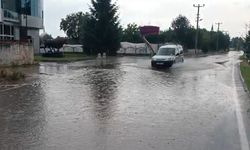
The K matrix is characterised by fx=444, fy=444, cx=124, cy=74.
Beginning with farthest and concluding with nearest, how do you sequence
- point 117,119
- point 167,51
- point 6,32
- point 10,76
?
1. point 6,32
2. point 167,51
3. point 10,76
4. point 117,119

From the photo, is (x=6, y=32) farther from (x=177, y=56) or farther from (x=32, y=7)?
(x=177, y=56)

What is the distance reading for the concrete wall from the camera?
29880 mm

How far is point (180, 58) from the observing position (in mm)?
39094

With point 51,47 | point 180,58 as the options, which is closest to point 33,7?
point 51,47

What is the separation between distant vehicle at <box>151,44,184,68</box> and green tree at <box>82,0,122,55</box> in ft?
66.8

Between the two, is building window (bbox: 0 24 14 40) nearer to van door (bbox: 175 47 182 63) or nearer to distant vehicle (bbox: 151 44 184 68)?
distant vehicle (bbox: 151 44 184 68)

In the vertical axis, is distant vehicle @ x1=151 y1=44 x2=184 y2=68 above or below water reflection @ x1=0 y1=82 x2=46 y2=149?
above

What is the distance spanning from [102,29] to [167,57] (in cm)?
2478

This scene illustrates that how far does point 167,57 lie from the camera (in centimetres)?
3469

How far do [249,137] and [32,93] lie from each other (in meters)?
8.82

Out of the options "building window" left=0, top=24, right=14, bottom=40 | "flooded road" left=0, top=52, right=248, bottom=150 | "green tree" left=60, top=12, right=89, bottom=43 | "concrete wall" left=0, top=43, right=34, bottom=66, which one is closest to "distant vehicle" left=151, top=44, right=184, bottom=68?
"concrete wall" left=0, top=43, right=34, bottom=66

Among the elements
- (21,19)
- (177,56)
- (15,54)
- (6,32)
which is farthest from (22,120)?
(21,19)

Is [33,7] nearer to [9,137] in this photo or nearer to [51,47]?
[51,47]

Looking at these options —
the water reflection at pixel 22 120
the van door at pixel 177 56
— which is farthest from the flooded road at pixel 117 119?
the van door at pixel 177 56
